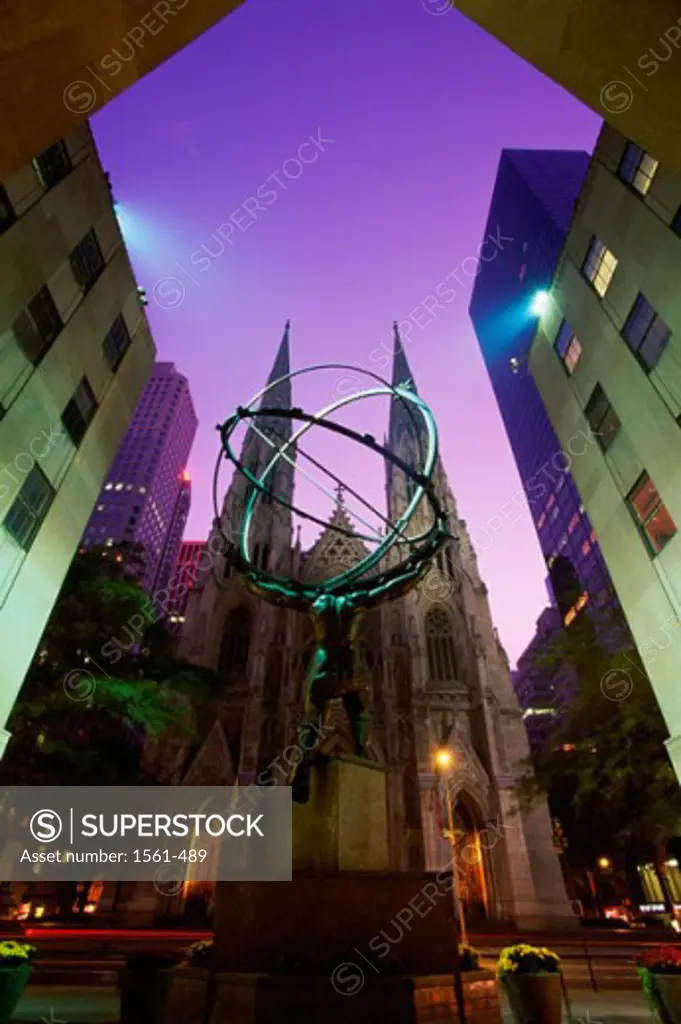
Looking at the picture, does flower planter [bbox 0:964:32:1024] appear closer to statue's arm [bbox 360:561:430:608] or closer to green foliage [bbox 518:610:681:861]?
statue's arm [bbox 360:561:430:608]

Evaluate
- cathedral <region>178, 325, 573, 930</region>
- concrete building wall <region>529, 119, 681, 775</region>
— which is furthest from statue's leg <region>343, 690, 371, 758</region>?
cathedral <region>178, 325, 573, 930</region>

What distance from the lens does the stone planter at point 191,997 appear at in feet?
17.4

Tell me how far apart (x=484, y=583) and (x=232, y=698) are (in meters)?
19.9

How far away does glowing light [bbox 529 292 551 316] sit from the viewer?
17281mm

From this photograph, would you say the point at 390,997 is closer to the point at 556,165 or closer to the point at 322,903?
the point at 322,903

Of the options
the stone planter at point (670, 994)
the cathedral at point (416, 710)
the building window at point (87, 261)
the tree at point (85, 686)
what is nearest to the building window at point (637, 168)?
the building window at point (87, 261)

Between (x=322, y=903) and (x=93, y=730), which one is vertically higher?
(x=93, y=730)

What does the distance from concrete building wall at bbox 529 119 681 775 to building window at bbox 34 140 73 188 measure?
14321 mm

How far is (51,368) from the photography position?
13641 millimetres

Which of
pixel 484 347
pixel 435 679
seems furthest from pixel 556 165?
pixel 435 679

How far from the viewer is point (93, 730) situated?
2316 centimetres

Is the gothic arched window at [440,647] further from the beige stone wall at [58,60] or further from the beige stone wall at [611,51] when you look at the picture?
the beige stone wall at [58,60]

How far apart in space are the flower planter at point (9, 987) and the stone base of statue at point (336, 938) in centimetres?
198

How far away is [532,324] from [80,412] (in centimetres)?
5634
